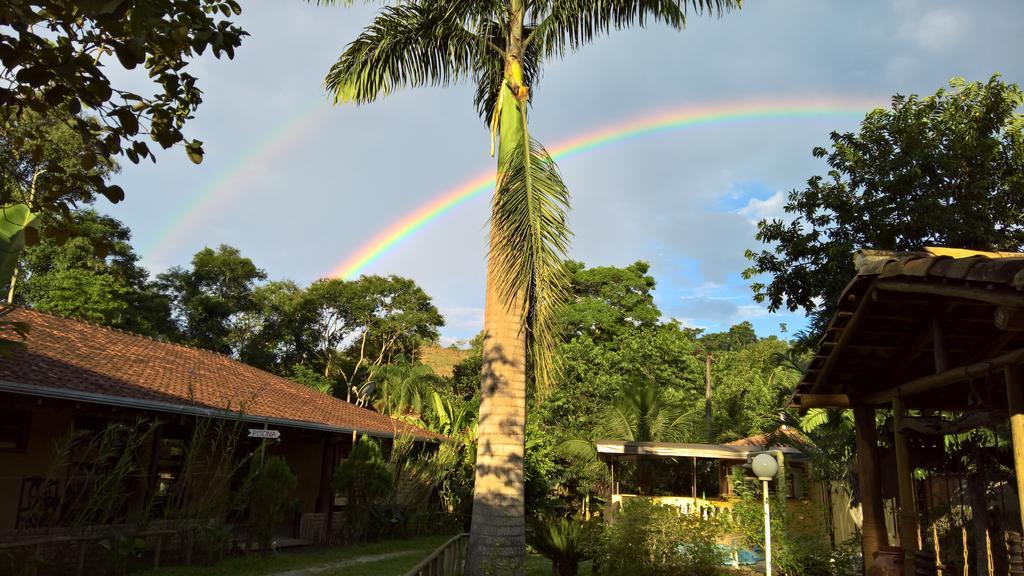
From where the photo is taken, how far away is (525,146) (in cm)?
857

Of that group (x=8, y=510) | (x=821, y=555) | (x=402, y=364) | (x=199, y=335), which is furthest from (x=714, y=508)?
(x=199, y=335)

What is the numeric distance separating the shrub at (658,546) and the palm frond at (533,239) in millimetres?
2966

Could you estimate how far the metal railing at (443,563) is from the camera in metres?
5.31

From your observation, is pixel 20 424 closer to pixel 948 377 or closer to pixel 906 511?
pixel 906 511

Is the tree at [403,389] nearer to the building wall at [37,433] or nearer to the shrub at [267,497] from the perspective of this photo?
the shrub at [267,497]

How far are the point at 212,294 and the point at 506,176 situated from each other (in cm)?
3063

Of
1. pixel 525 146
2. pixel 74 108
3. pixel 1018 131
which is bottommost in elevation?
pixel 74 108

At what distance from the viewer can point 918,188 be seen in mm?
11508

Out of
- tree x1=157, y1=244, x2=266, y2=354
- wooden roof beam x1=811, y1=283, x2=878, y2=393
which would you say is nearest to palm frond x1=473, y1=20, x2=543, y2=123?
wooden roof beam x1=811, y1=283, x2=878, y2=393

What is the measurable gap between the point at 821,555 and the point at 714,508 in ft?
18.7

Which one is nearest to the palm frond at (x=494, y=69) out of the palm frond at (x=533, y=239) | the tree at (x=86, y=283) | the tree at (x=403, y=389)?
the palm frond at (x=533, y=239)

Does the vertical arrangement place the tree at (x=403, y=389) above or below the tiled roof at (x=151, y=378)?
above

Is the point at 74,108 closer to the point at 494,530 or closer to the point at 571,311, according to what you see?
the point at 494,530

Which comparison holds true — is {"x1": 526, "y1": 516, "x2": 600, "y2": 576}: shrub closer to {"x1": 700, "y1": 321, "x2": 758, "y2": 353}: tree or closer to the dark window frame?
the dark window frame
